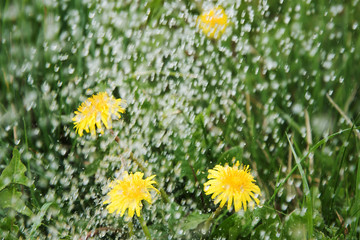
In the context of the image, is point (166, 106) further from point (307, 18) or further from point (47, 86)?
point (307, 18)

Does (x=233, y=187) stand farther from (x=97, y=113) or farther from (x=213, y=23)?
(x=213, y=23)

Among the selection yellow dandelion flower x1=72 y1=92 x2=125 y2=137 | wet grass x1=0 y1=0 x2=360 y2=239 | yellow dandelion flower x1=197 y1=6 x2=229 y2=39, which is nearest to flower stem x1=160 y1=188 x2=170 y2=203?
wet grass x1=0 y1=0 x2=360 y2=239

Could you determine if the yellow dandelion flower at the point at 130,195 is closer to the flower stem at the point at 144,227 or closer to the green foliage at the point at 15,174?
the flower stem at the point at 144,227

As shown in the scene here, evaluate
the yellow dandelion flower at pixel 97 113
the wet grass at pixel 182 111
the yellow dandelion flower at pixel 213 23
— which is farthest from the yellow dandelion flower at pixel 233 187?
the yellow dandelion flower at pixel 213 23

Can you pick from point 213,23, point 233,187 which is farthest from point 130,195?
point 213,23

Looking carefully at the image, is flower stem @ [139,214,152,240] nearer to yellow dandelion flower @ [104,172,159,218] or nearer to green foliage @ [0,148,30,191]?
yellow dandelion flower @ [104,172,159,218]

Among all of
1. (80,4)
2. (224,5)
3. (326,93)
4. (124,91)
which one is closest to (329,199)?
(326,93)
